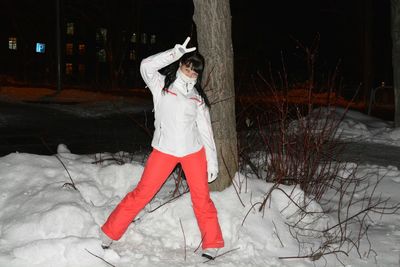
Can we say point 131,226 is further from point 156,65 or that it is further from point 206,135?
point 156,65

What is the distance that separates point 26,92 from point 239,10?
17.0m

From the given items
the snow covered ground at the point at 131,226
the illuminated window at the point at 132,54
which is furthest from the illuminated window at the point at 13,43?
the snow covered ground at the point at 131,226

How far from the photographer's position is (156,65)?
3.83 m

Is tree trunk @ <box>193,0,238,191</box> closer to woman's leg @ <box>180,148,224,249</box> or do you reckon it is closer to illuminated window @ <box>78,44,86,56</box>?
woman's leg @ <box>180,148,224,249</box>

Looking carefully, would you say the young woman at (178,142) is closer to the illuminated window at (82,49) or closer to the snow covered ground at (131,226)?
the snow covered ground at (131,226)

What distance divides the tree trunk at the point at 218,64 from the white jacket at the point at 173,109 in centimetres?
73

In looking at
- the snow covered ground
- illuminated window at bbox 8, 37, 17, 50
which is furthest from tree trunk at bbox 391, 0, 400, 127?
illuminated window at bbox 8, 37, 17, 50

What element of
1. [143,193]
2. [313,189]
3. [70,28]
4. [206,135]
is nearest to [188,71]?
[206,135]

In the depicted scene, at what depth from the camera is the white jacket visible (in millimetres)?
3824

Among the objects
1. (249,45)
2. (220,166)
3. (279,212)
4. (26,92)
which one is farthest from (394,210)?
(249,45)

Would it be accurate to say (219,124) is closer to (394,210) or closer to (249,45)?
(394,210)

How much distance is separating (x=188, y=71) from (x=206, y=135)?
560mm

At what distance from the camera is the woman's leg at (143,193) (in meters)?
3.86

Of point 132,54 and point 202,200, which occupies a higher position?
point 132,54
